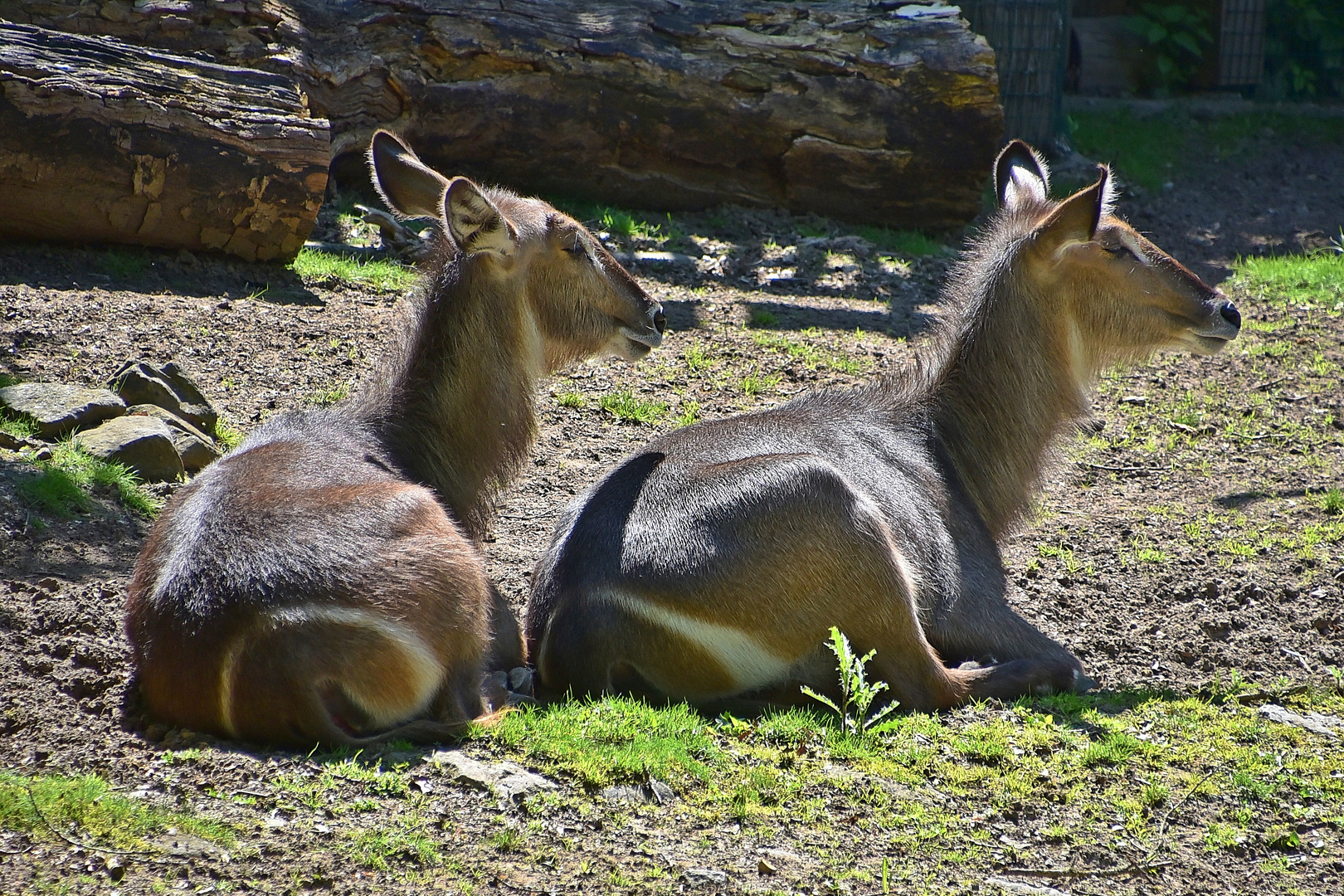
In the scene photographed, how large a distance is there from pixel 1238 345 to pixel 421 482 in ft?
19.2

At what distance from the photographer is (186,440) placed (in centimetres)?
527

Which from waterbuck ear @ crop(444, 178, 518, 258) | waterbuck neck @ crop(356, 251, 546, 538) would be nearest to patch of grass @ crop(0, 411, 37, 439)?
waterbuck neck @ crop(356, 251, 546, 538)

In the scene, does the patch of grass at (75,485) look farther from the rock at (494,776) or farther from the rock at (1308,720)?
the rock at (1308,720)

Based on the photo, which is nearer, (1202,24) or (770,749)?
(770,749)

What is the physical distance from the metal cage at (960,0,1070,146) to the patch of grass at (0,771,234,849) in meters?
10.5

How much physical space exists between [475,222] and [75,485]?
1.79 meters

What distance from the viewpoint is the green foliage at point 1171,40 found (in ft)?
44.8

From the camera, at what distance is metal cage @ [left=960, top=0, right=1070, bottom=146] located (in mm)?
11609

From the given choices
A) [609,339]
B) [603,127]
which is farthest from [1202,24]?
[609,339]

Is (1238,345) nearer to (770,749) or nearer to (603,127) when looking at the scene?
(603,127)

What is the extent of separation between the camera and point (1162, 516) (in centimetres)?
575

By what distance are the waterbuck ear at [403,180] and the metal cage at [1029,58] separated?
8014 mm

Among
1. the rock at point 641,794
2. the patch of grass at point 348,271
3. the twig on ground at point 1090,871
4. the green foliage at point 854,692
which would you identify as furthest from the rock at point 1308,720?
the patch of grass at point 348,271

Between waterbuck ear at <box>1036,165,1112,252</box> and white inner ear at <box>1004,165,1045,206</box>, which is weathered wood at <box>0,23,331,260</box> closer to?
white inner ear at <box>1004,165,1045,206</box>
